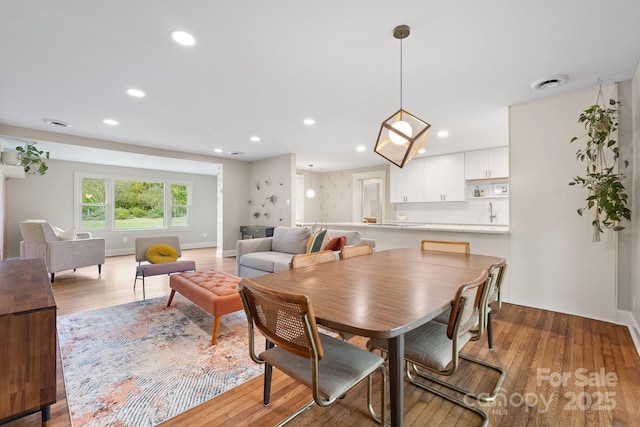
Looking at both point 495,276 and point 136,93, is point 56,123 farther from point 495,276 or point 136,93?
point 495,276

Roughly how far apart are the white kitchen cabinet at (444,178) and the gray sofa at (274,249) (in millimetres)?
3092

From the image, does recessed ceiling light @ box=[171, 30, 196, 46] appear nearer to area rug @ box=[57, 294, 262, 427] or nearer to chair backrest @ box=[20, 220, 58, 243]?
area rug @ box=[57, 294, 262, 427]

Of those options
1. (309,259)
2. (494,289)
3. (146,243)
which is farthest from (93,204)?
(494,289)

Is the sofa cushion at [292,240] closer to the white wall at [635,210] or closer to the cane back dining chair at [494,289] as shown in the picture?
the cane back dining chair at [494,289]

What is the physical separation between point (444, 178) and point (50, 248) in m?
7.07

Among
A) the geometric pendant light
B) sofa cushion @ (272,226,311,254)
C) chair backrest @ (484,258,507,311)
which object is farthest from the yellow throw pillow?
chair backrest @ (484,258,507,311)

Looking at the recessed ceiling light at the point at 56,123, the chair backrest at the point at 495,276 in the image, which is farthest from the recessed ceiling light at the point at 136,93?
the chair backrest at the point at 495,276

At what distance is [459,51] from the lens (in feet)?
7.42

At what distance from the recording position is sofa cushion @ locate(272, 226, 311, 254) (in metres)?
4.30

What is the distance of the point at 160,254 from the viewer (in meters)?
3.92

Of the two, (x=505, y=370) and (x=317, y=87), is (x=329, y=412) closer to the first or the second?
(x=505, y=370)

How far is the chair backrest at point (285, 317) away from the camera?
1008 millimetres

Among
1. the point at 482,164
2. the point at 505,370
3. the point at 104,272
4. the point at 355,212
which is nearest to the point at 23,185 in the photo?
the point at 104,272

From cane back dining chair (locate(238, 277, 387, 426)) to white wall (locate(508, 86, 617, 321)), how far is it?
2804 millimetres
